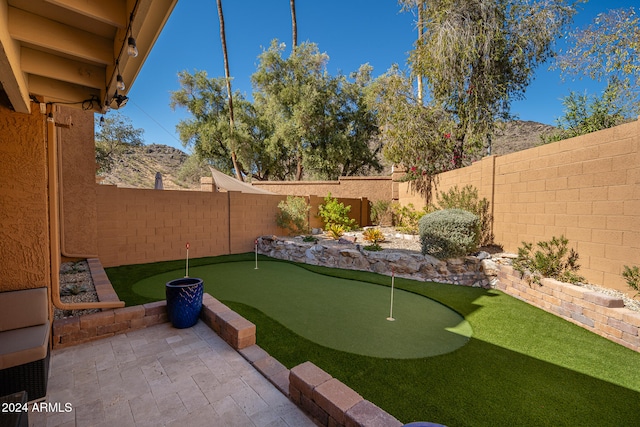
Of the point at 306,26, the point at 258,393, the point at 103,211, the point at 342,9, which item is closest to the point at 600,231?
the point at 258,393

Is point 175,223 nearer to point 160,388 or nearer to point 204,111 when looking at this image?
point 160,388

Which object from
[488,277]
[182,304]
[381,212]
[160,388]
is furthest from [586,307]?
[381,212]

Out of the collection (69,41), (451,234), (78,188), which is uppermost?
(69,41)

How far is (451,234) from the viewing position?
5.97 metres

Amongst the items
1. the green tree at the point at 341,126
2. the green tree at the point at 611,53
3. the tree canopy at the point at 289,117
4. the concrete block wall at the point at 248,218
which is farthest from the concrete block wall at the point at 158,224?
the green tree at the point at 611,53

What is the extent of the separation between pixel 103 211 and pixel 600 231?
9.72m

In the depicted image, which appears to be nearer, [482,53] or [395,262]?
[395,262]

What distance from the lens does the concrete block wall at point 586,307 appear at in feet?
10.8

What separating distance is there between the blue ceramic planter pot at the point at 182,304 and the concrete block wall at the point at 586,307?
5144 mm

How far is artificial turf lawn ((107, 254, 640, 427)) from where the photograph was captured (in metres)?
2.19

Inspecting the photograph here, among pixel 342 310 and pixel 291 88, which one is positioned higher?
pixel 291 88

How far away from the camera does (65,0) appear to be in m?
1.75

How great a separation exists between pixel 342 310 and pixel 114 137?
14.7 metres

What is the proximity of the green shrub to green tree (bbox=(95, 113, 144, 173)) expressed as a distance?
14462 mm
